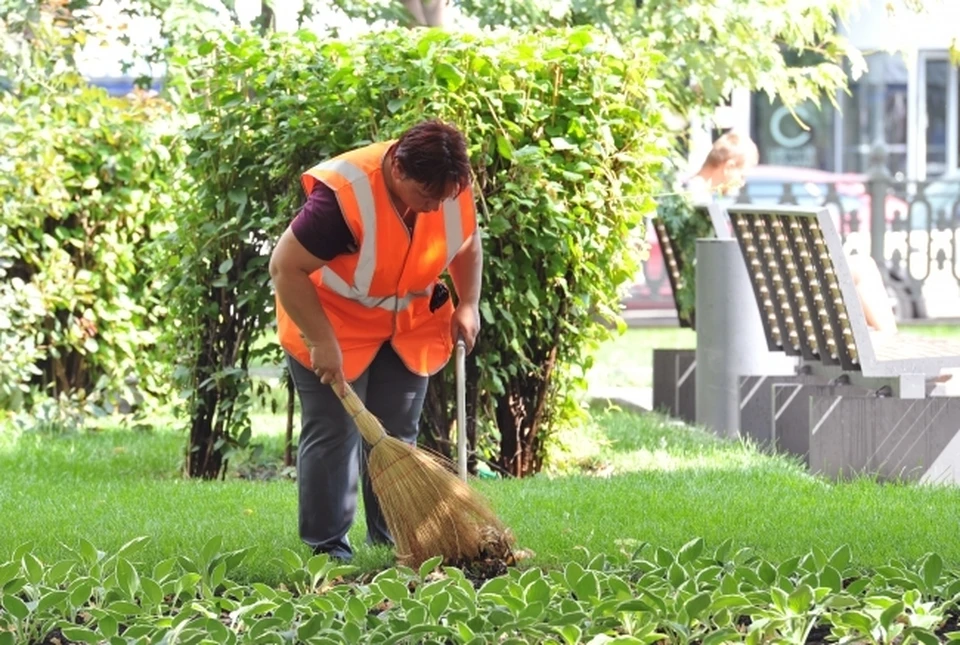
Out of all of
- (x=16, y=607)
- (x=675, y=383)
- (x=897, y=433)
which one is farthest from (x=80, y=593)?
(x=675, y=383)

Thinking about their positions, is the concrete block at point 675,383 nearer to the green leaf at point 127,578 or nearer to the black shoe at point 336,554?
the black shoe at point 336,554

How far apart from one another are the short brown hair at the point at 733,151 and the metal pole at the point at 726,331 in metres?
0.68

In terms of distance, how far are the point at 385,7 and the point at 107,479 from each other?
4478 millimetres

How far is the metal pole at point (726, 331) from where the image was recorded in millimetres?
8805

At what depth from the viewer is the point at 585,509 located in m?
6.08

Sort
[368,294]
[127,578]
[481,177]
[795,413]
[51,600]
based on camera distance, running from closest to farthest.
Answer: [51,600] < [127,578] < [368,294] < [481,177] < [795,413]

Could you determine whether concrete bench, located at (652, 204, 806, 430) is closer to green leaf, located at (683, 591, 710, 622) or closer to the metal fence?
green leaf, located at (683, 591, 710, 622)

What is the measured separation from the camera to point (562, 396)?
7539 millimetres

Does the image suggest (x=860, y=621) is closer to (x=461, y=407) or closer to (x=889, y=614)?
(x=889, y=614)

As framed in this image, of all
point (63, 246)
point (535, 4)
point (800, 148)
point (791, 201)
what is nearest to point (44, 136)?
point (63, 246)

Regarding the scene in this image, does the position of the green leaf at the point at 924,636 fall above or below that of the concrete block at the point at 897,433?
above

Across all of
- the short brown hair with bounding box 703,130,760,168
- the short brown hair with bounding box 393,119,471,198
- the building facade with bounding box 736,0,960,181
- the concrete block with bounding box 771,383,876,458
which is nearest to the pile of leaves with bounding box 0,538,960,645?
the short brown hair with bounding box 393,119,471,198

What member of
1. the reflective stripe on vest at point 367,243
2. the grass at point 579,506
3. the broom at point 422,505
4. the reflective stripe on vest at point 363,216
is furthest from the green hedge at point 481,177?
the broom at point 422,505

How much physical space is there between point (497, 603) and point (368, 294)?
1285 millimetres
